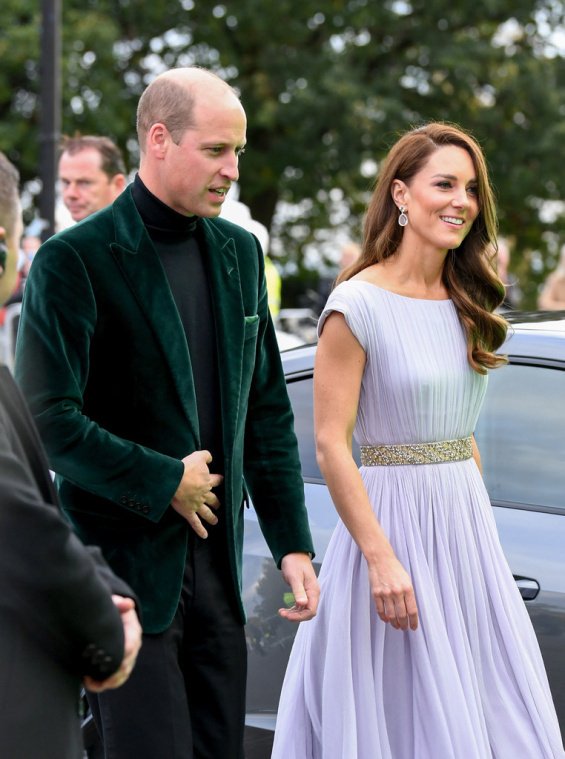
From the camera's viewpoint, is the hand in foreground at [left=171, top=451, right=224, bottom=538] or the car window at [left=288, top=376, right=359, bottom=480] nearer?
the hand in foreground at [left=171, top=451, right=224, bottom=538]

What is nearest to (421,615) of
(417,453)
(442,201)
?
(417,453)

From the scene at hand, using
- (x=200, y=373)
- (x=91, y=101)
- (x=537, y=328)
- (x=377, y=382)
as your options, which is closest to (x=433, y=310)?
(x=377, y=382)

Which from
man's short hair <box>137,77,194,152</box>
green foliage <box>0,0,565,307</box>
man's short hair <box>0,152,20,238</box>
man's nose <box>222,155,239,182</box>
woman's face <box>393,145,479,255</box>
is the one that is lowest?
green foliage <box>0,0,565,307</box>

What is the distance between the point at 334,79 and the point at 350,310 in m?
17.7

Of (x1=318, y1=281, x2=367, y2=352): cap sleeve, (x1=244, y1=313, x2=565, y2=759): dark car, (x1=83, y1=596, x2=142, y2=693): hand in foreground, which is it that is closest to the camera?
(x1=83, y1=596, x2=142, y2=693): hand in foreground

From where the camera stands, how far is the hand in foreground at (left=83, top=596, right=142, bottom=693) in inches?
73.0

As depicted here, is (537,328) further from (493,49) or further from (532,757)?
(493,49)

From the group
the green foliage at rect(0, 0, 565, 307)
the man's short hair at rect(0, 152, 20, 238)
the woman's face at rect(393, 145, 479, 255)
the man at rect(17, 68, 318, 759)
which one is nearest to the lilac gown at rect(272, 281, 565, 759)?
the woman's face at rect(393, 145, 479, 255)

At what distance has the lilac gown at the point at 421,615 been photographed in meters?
3.11

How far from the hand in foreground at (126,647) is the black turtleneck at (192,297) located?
77 cm

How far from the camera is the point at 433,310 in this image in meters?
3.29

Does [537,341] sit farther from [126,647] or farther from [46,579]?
[46,579]

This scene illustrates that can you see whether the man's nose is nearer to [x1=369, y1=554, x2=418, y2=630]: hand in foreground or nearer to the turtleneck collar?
the turtleneck collar

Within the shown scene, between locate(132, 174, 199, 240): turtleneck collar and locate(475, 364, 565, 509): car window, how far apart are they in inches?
53.6
